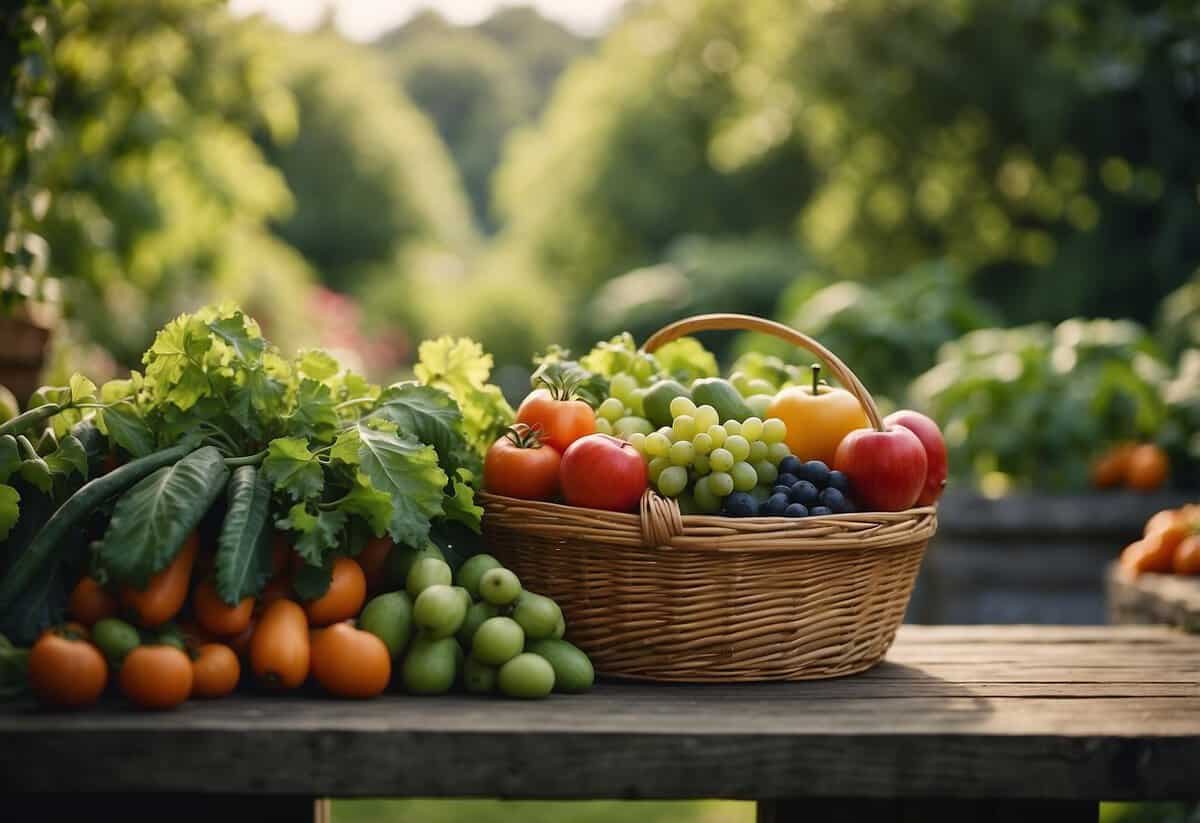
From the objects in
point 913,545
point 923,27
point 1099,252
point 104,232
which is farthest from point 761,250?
point 913,545

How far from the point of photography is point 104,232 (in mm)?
5836

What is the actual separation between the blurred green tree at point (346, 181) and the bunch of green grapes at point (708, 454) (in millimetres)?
32496

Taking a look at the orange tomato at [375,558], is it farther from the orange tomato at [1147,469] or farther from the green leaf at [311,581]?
the orange tomato at [1147,469]

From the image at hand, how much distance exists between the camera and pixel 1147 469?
4723 millimetres

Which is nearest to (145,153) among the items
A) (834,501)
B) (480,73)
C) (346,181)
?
(834,501)

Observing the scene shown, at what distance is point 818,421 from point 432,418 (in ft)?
2.52

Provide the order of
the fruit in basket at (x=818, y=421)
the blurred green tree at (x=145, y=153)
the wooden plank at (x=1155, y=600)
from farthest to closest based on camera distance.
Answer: the blurred green tree at (x=145, y=153)
the wooden plank at (x=1155, y=600)
the fruit in basket at (x=818, y=421)

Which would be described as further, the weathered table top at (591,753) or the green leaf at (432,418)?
the green leaf at (432,418)

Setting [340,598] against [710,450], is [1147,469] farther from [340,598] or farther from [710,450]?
[340,598]

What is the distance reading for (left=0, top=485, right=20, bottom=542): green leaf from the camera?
1.94 metres

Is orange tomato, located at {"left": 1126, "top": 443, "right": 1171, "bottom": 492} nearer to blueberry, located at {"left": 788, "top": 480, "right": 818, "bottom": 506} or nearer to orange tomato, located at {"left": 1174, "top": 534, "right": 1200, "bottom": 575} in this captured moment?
orange tomato, located at {"left": 1174, "top": 534, "right": 1200, "bottom": 575}

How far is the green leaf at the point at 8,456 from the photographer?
1.99 meters

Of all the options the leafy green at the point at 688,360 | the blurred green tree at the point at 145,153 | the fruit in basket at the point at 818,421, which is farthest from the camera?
the blurred green tree at the point at 145,153

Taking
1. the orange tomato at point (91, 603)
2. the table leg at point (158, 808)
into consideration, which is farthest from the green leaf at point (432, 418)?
the table leg at point (158, 808)
